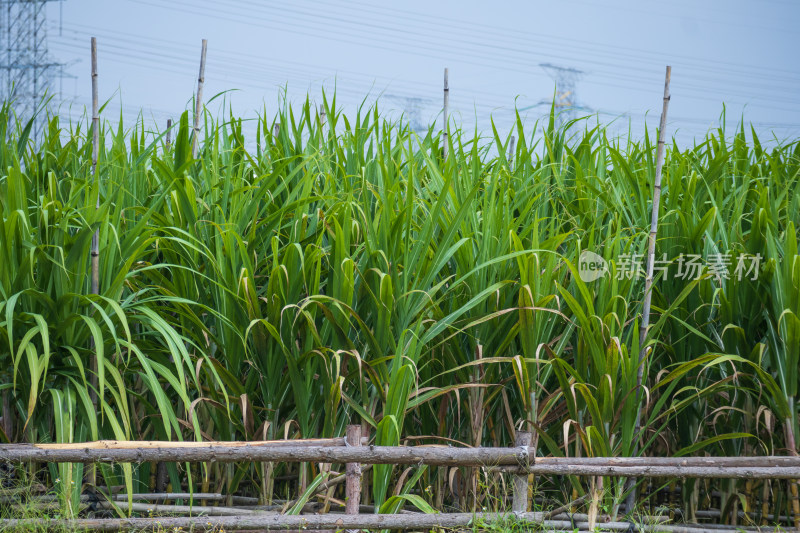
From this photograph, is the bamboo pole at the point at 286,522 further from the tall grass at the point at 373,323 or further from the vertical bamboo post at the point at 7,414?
the vertical bamboo post at the point at 7,414

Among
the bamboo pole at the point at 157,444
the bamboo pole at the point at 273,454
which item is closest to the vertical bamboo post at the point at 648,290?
the bamboo pole at the point at 273,454

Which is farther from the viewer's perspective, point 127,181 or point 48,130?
point 48,130

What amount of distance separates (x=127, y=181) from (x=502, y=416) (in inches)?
66.0

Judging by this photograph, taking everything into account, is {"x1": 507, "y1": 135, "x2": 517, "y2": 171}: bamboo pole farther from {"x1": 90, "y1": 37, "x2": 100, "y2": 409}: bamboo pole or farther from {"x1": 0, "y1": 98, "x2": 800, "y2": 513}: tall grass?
{"x1": 90, "y1": 37, "x2": 100, "y2": 409}: bamboo pole

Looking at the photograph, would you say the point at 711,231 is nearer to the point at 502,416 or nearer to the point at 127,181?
the point at 502,416

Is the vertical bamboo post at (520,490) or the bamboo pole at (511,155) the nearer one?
the vertical bamboo post at (520,490)

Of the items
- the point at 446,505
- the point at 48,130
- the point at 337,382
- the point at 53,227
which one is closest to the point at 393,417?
the point at 337,382

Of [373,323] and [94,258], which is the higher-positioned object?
[94,258]

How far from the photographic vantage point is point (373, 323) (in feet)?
7.93

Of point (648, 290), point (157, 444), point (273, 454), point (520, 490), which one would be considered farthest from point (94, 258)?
point (648, 290)

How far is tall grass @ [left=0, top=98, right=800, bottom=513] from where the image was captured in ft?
7.07

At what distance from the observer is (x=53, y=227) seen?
224 centimetres

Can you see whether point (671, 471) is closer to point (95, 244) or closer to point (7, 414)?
point (95, 244)

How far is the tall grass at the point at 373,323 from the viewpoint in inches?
84.8
